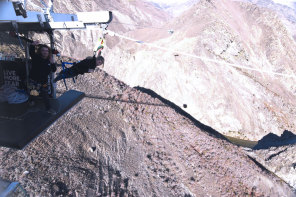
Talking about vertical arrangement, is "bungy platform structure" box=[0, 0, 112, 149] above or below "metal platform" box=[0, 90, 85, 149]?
above

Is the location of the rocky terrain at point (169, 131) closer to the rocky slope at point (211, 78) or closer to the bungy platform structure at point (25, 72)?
the rocky slope at point (211, 78)

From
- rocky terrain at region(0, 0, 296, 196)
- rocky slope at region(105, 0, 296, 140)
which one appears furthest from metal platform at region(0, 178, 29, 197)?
rocky slope at region(105, 0, 296, 140)

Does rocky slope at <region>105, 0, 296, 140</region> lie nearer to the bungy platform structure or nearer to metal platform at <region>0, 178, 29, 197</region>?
the bungy platform structure

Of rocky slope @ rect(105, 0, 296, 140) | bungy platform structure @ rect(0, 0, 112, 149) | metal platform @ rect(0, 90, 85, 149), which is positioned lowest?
rocky slope @ rect(105, 0, 296, 140)

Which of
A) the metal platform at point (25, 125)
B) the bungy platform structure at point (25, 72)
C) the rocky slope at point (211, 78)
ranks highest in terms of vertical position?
the bungy platform structure at point (25, 72)

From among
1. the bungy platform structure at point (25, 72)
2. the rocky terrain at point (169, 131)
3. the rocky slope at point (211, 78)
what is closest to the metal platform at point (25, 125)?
the bungy platform structure at point (25, 72)
